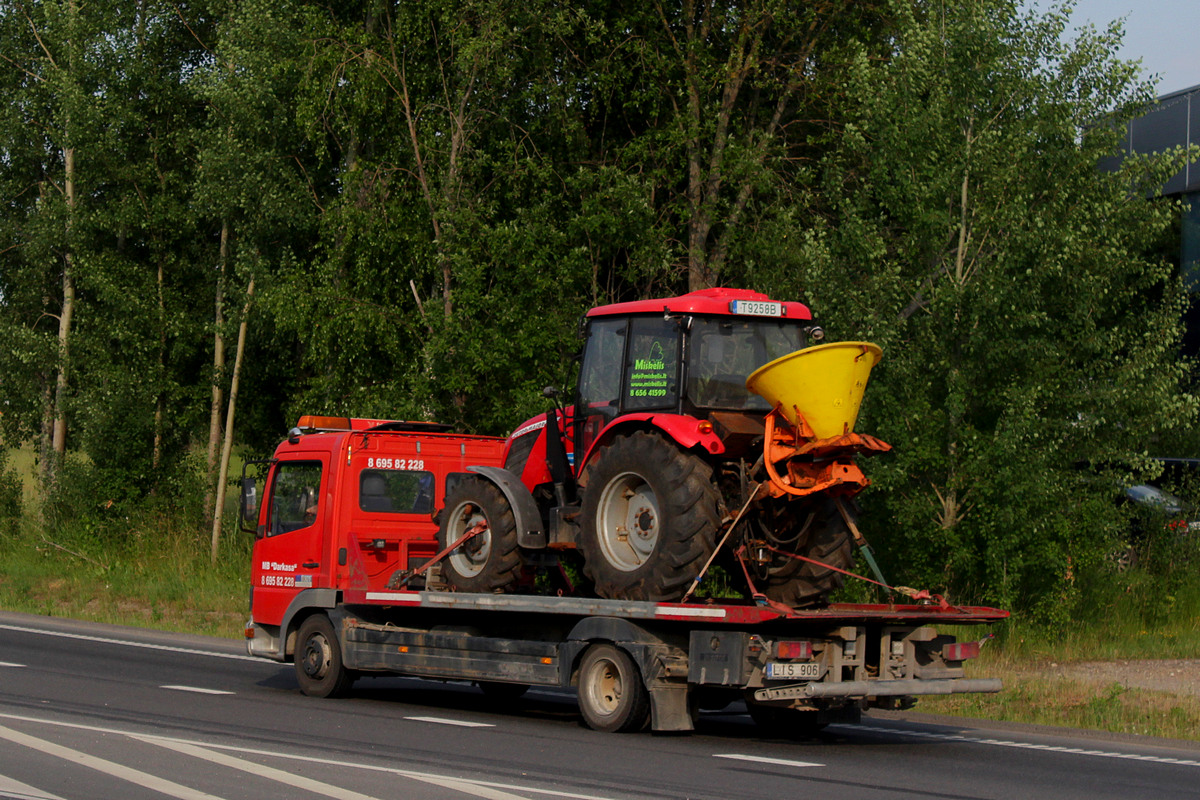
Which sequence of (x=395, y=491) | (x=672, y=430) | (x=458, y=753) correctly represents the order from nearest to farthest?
(x=458, y=753), (x=672, y=430), (x=395, y=491)

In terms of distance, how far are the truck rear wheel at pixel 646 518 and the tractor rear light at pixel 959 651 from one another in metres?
2.06

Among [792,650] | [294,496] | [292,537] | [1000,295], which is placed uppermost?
[1000,295]

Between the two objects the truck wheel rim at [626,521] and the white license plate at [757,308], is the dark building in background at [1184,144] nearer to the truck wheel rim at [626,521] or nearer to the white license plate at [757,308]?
the white license plate at [757,308]

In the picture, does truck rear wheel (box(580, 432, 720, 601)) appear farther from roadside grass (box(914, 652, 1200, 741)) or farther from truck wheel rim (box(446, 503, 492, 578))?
roadside grass (box(914, 652, 1200, 741))

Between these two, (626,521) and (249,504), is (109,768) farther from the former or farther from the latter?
(249,504)

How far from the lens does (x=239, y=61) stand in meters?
28.2

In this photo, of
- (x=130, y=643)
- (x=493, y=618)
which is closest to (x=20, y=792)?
(x=493, y=618)

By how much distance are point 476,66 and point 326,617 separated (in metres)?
12.4

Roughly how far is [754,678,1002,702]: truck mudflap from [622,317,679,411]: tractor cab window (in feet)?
8.29

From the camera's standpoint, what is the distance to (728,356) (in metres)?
12.1

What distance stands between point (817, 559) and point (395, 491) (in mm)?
4835

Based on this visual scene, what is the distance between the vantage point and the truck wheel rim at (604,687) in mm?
11719

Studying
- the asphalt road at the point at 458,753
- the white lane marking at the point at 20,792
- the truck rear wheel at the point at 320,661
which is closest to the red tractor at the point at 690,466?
the asphalt road at the point at 458,753

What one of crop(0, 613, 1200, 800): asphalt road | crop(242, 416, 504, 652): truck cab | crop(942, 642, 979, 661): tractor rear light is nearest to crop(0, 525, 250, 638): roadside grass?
crop(242, 416, 504, 652): truck cab
